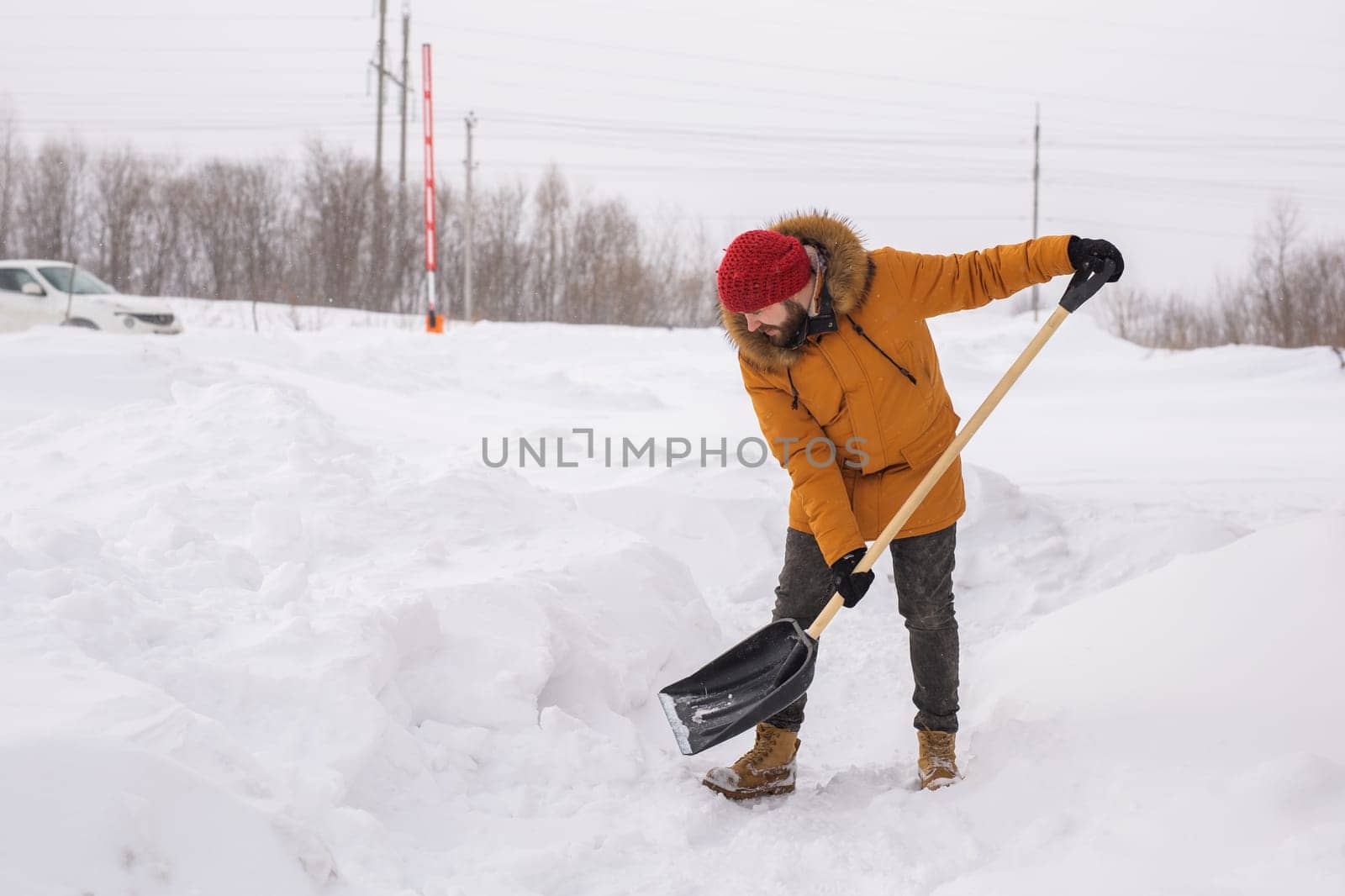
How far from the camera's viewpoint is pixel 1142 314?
26.8 metres

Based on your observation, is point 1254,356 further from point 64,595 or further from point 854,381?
point 64,595

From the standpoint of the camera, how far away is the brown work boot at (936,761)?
243 centimetres

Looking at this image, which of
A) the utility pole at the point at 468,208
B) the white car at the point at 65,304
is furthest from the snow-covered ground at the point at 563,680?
the utility pole at the point at 468,208

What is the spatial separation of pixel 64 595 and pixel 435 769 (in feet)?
2.95

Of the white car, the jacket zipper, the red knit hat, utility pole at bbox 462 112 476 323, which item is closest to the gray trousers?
the jacket zipper

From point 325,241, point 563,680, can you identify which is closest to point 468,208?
point 325,241

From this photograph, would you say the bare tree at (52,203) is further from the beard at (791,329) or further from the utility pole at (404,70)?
the beard at (791,329)

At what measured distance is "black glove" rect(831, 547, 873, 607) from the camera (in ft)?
7.67

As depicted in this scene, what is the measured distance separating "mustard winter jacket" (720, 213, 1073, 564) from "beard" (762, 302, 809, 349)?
0.02m

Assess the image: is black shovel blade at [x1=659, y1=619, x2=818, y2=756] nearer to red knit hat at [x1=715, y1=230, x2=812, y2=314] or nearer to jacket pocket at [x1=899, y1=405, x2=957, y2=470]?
jacket pocket at [x1=899, y1=405, x2=957, y2=470]

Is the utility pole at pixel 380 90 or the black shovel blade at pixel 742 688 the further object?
the utility pole at pixel 380 90

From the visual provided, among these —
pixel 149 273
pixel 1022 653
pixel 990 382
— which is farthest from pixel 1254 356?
pixel 149 273

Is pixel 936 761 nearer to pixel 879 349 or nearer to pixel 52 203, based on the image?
pixel 879 349

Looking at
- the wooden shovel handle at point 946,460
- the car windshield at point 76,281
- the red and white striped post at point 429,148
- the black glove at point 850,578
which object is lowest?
the black glove at point 850,578
